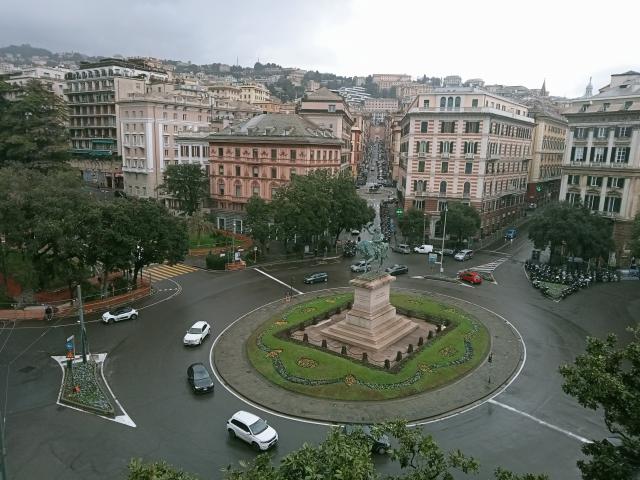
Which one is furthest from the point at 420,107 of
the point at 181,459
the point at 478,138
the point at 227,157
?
the point at 181,459

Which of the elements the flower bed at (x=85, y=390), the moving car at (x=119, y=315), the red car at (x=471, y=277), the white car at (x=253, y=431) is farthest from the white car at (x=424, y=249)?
the white car at (x=253, y=431)

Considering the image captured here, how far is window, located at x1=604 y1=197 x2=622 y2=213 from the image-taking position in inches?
2490

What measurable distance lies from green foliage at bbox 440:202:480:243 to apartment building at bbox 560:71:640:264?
1330 cm

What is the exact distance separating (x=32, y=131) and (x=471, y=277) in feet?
230

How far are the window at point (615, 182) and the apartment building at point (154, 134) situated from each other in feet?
221

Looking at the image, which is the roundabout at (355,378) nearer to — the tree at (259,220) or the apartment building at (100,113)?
the tree at (259,220)

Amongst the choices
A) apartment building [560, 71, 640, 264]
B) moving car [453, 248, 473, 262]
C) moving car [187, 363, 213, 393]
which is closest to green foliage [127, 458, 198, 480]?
moving car [187, 363, 213, 393]

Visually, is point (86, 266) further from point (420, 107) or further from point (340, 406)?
point (420, 107)

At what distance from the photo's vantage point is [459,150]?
74375 millimetres

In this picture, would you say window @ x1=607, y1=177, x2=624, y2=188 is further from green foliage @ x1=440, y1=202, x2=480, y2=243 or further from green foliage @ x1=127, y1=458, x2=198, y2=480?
green foliage @ x1=127, y1=458, x2=198, y2=480

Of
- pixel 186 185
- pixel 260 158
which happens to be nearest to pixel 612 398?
pixel 260 158

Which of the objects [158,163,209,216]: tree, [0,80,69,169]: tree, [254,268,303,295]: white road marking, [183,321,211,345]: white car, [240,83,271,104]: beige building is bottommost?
[254,268,303,295]: white road marking

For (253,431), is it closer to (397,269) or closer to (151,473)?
(151,473)

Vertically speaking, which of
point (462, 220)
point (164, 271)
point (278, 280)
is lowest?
point (164, 271)
